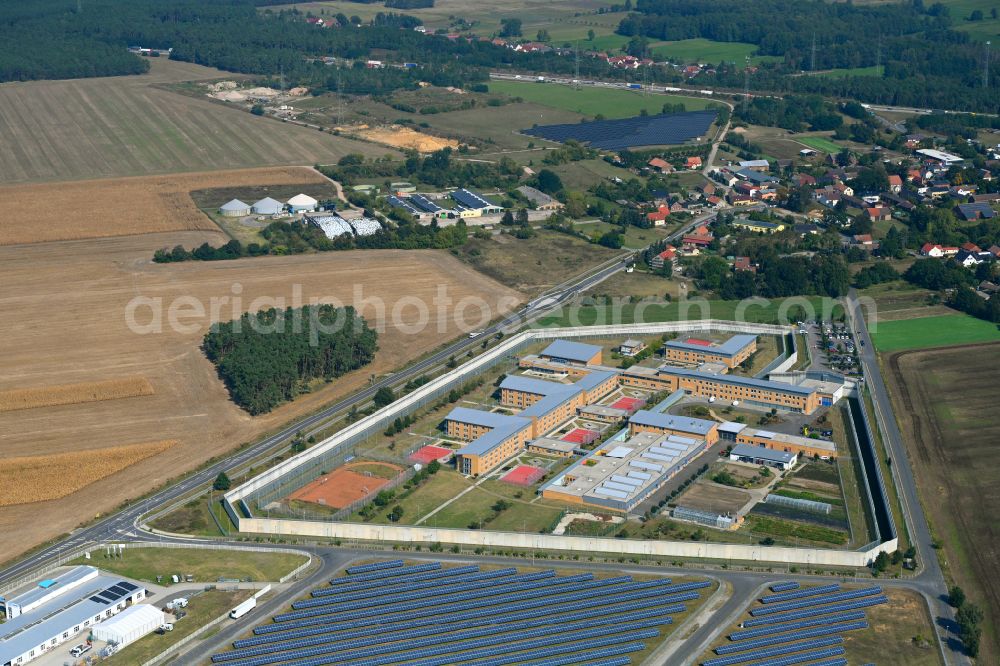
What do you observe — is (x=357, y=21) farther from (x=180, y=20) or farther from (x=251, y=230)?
Answer: (x=251, y=230)

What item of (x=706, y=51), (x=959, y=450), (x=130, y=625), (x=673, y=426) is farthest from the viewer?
(x=706, y=51)

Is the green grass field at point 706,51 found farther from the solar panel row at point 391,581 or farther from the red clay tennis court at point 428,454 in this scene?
the solar panel row at point 391,581

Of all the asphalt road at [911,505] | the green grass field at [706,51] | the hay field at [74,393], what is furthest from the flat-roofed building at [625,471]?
the green grass field at [706,51]

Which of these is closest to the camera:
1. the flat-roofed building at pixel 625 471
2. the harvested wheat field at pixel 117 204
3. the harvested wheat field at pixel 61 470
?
the flat-roofed building at pixel 625 471

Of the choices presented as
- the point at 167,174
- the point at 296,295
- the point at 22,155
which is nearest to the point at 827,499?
the point at 296,295

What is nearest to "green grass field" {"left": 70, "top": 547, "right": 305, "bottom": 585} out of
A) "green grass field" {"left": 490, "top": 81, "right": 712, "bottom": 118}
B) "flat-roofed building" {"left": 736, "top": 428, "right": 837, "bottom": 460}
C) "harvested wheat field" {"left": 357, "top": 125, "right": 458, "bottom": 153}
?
"flat-roofed building" {"left": 736, "top": 428, "right": 837, "bottom": 460}

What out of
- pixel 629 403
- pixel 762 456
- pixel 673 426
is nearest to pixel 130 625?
pixel 673 426

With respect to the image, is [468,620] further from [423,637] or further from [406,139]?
[406,139]
